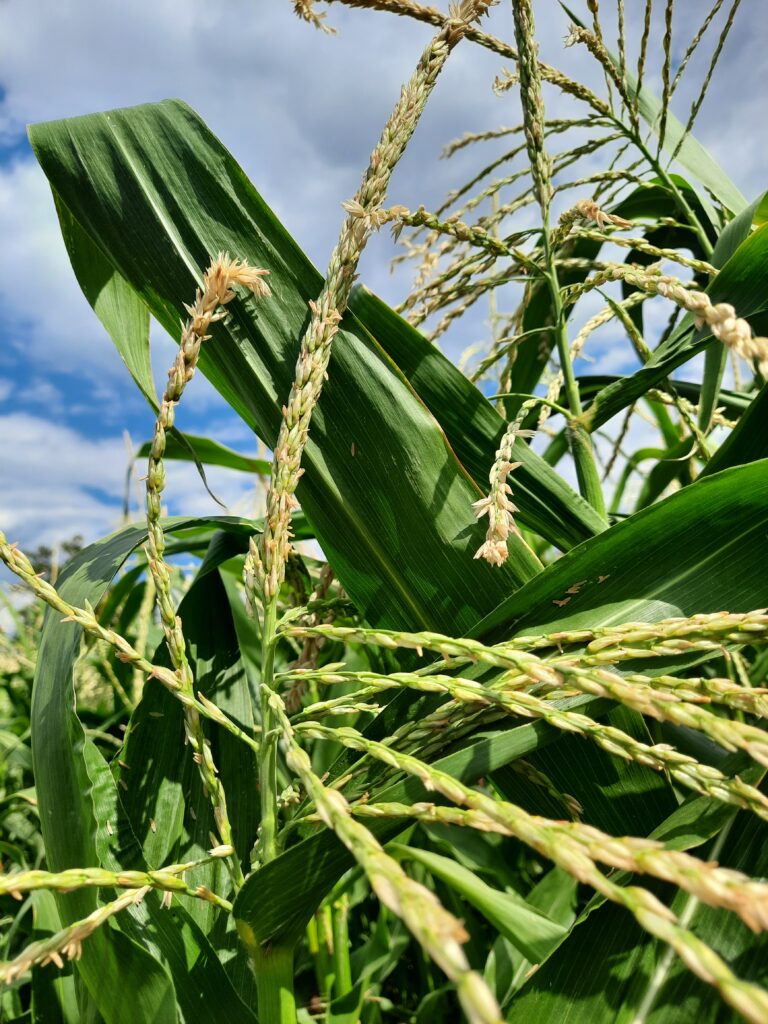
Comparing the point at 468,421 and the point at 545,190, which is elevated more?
the point at 545,190

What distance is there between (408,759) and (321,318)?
1.27 feet

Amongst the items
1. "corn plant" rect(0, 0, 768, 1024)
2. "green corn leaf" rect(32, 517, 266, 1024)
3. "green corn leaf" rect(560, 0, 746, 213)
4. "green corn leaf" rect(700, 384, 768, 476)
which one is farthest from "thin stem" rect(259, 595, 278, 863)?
"green corn leaf" rect(560, 0, 746, 213)

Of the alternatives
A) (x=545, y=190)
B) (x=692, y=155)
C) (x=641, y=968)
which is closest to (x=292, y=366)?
(x=545, y=190)

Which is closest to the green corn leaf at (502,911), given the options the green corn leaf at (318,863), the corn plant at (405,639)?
the corn plant at (405,639)

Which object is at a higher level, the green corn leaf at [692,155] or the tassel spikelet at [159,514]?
the green corn leaf at [692,155]

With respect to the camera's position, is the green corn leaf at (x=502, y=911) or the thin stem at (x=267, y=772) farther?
the thin stem at (x=267, y=772)

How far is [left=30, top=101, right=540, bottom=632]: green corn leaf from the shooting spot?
2.30 ft

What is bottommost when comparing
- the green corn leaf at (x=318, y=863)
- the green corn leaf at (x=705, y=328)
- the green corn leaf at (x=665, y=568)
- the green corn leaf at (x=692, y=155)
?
the green corn leaf at (x=318, y=863)

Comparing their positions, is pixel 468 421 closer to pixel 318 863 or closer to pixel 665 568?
pixel 665 568

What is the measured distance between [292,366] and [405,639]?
377 mm

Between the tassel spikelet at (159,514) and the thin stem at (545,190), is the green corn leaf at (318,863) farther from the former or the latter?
the thin stem at (545,190)

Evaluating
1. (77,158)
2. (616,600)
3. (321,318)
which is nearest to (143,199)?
A: (77,158)

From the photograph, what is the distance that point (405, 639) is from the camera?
460 mm

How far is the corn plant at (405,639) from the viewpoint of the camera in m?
0.43
